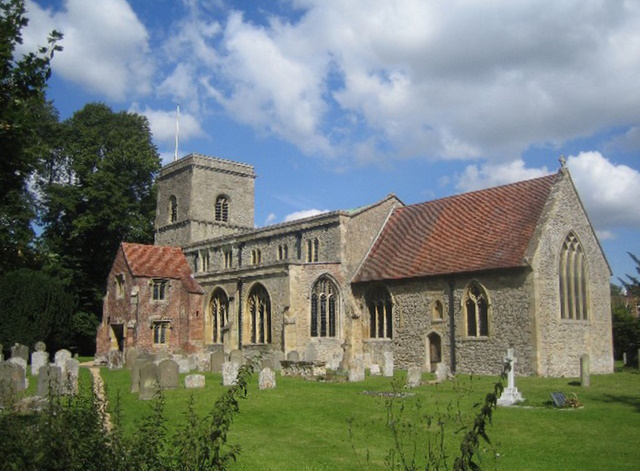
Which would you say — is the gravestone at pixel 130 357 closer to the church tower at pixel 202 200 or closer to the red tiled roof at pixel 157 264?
the red tiled roof at pixel 157 264

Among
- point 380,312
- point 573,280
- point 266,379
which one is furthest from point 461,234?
point 266,379

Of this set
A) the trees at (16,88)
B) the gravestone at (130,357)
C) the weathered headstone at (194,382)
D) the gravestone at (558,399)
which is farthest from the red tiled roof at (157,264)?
the trees at (16,88)

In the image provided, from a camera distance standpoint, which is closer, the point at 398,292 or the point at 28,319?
the point at 398,292

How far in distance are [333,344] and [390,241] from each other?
6112 mm

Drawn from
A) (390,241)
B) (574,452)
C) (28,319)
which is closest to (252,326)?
(390,241)

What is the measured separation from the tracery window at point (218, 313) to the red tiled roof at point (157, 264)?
1.20 m

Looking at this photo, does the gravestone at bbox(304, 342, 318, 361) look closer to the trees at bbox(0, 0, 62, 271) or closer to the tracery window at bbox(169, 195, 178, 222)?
the tracery window at bbox(169, 195, 178, 222)

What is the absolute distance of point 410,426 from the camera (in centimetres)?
855

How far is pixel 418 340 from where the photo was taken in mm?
29281

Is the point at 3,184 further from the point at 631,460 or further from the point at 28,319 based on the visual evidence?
the point at 28,319

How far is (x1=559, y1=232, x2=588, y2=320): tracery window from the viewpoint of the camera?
89.5 feet

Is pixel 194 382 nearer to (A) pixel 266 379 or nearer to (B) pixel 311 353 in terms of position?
(A) pixel 266 379

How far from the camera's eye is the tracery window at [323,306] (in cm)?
3278

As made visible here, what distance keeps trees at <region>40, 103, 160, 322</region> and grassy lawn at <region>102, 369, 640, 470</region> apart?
93.2ft
